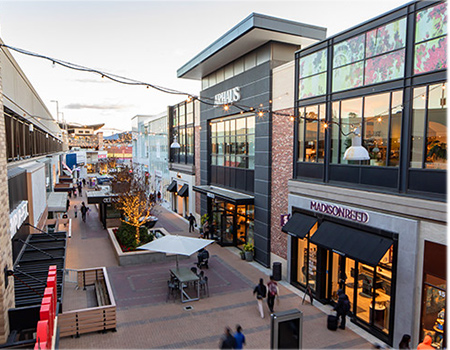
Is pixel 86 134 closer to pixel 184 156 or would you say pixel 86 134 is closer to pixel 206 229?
pixel 184 156

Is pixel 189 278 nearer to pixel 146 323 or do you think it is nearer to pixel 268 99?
pixel 146 323

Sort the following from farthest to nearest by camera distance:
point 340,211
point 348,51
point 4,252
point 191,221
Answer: point 191,221
point 340,211
point 348,51
point 4,252

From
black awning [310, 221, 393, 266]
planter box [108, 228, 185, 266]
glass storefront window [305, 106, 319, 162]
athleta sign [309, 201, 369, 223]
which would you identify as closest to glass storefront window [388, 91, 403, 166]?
athleta sign [309, 201, 369, 223]

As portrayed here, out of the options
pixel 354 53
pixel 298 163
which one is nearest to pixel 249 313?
pixel 298 163

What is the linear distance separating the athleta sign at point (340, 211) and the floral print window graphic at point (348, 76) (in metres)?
4.60

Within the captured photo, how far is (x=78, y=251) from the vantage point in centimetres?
2136

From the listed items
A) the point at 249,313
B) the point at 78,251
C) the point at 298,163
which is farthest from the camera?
the point at 78,251

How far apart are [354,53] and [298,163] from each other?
5260 mm

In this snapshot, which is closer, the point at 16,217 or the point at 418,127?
the point at 16,217

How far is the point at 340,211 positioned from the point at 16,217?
11.0 m

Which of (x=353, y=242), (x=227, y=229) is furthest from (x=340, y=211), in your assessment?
(x=227, y=229)

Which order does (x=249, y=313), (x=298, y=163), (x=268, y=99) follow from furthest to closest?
(x=268, y=99) < (x=298, y=163) < (x=249, y=313)

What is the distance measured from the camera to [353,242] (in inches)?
470

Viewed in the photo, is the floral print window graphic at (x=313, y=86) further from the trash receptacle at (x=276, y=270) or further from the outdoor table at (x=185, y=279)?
the outdoor table at (x=185, y=279)
